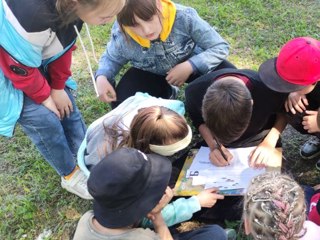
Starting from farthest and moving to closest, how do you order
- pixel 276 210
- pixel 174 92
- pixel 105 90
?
pixel 174 92 < pixel 105 90 < pixel 276 210

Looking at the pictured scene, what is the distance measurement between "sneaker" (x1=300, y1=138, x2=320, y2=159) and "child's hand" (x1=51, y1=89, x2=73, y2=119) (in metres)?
1.32

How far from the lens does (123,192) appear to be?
1.34m

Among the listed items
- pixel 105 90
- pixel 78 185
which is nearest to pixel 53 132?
pixel 78 185

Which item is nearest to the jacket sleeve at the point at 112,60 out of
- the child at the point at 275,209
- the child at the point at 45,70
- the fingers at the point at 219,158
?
the child at the point at 45,70

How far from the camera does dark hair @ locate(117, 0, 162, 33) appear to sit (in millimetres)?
1946

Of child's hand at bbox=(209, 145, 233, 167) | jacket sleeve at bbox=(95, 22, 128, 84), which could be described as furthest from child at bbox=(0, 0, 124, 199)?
child's hand at bbox=(209, 145, 233, 167)

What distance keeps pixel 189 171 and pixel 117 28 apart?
94cm

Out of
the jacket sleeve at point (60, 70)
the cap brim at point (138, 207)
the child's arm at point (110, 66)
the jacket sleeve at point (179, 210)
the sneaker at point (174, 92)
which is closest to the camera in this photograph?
the cap brim at point (138, 207)

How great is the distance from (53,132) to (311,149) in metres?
1.40

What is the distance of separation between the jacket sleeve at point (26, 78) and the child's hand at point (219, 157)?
86 cm

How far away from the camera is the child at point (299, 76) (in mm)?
1779

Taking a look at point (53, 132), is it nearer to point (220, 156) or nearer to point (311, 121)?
point (220, 156)

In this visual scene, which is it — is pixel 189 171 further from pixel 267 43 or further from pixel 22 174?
pixel 267 43

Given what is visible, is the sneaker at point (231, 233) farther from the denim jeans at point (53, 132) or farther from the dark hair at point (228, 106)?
the denim jeans at point (53, 132)
